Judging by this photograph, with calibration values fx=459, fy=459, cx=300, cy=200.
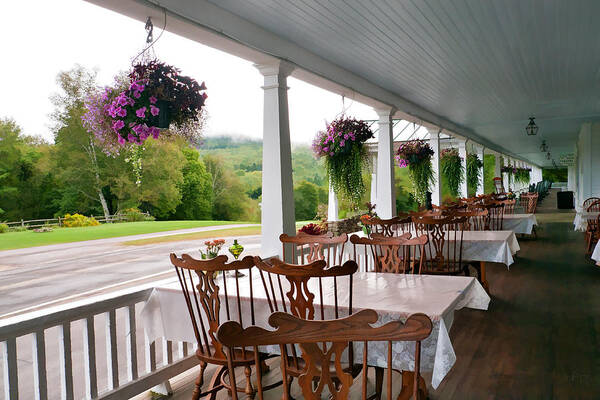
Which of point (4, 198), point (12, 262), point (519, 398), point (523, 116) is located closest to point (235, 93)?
point (12, 262)

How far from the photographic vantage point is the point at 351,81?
5328 mm

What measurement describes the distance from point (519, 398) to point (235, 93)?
2364cm

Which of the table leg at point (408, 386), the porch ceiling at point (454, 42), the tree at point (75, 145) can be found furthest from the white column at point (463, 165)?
the table leg at point (408, 386)

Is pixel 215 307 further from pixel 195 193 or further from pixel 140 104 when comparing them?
pixel 195 193

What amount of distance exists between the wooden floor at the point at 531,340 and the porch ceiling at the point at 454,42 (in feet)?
8.53

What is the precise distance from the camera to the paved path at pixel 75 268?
37.1ft

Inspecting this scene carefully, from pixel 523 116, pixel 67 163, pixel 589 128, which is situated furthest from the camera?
pixel 589 128

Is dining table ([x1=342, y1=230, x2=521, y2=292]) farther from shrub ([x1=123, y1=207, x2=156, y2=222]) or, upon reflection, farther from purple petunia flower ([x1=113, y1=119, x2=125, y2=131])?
shrub ([x1=123, y1=207, x2=156, y2=222])

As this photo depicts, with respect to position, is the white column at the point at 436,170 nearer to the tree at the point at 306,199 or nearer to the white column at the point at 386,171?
the white column at the point at 386,171

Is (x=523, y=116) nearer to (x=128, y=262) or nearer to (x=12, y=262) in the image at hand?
(x=128, y=262)

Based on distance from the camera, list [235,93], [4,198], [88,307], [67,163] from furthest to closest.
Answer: [235,93] < [67,163] < [4,198] < [88,307]

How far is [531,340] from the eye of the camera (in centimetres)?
367

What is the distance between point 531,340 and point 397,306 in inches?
86.3

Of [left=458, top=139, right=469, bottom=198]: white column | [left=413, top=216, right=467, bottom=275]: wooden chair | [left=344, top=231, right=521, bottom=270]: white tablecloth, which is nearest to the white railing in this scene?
[left=413, top=216, right=467, bottom=275]: wooden chair
